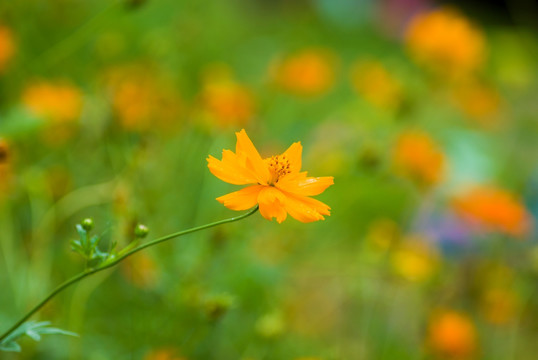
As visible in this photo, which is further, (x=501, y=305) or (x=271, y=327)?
(x=501, y=305)

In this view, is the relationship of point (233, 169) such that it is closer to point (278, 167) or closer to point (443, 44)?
point (278, 167)

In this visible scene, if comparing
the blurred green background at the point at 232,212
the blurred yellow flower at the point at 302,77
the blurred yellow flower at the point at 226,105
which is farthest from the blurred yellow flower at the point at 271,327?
the blurred yellow flower at the point at 302,77

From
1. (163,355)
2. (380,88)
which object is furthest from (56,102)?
(380,88)

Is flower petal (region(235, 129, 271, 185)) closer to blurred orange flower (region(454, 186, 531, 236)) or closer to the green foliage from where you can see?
the green foliage

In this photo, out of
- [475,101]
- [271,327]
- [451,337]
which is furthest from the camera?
[475,101]

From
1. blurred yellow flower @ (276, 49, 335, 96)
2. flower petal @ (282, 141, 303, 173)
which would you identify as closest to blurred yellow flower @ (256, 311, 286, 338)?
flower petal @ (282, 141, 303, 173)

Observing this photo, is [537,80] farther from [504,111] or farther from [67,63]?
[67,63]

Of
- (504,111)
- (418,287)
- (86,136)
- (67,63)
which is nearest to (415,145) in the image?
(418,287)

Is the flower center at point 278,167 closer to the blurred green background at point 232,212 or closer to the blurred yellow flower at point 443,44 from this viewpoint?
the blurred green background at point 232,212
